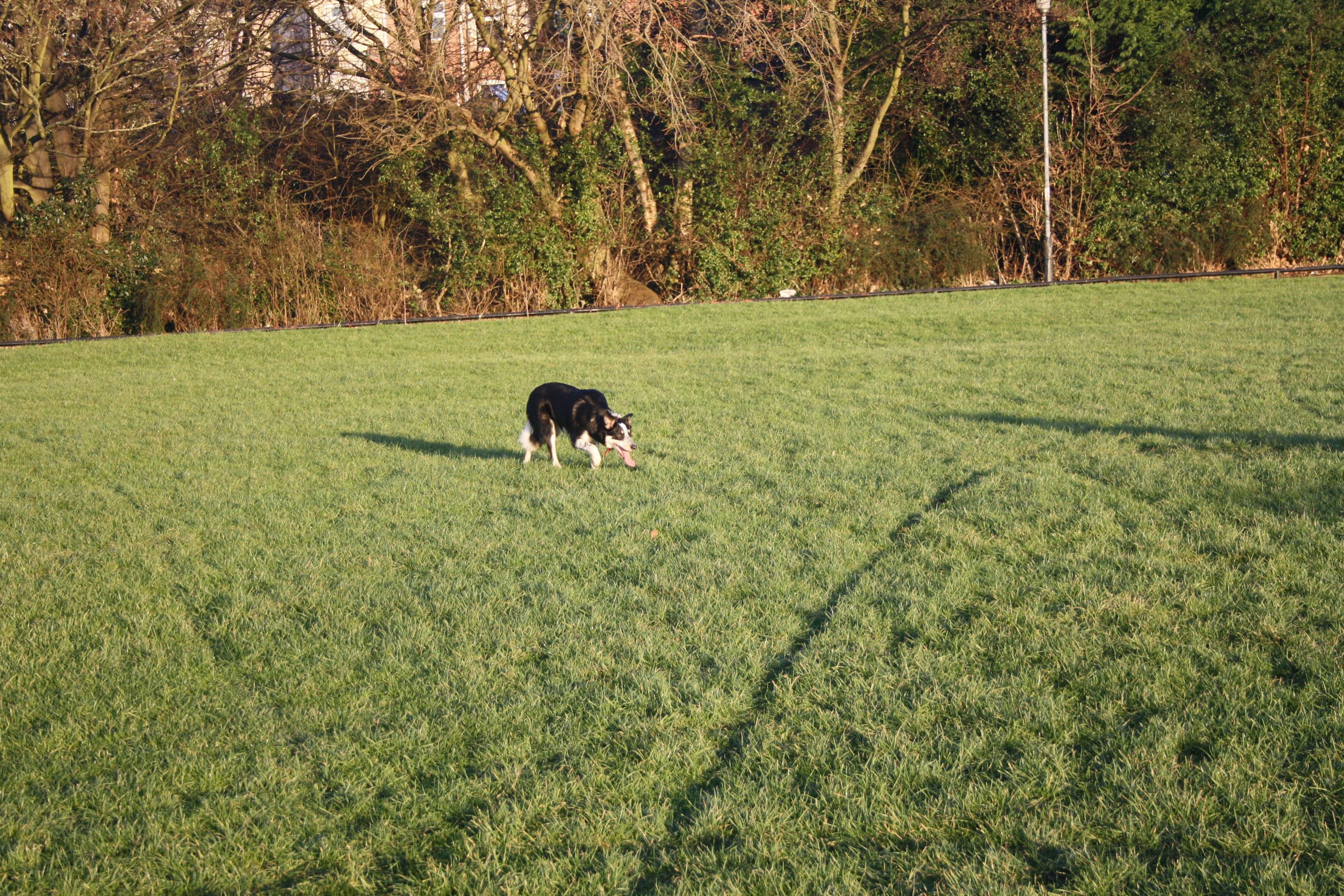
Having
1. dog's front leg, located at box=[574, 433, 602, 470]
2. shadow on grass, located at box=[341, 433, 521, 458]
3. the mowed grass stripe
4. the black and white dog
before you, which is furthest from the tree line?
the mowed grass stripe

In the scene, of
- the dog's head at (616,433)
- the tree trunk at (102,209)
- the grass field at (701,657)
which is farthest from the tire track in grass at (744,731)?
the tree trunk at (102,209)

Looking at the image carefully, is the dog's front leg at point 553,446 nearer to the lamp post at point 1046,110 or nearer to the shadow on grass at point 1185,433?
the shadow on grass at point 1185,433

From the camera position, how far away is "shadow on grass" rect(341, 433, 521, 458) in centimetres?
879

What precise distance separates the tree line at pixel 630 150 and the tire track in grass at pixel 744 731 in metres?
16.3

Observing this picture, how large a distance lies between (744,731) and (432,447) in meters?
6.05

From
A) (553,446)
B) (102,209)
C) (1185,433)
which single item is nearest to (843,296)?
(1185,433)

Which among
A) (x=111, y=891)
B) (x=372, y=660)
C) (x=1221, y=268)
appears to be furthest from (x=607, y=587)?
(x=1221, y=268)

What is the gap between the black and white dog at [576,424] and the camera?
750cm

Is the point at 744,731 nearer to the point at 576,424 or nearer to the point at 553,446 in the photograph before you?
the point at 576,424

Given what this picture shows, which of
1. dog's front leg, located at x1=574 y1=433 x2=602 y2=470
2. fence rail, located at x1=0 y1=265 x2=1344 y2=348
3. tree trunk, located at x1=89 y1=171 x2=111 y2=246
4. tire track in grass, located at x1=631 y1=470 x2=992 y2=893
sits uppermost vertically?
tree trunk, located at x1=89 y1=171 x2=111 y2=246

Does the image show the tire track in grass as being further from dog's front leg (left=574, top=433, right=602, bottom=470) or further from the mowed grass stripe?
dog's front leg (left=574, top=433, right=602, bottom=470)

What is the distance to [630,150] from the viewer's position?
22.0 metres

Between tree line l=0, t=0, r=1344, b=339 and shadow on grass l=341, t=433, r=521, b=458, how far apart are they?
38.9 ft

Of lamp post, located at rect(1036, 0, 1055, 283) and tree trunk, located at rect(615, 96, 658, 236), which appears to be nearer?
lamp post, located at rect(1036, 0, 1055, 283)
